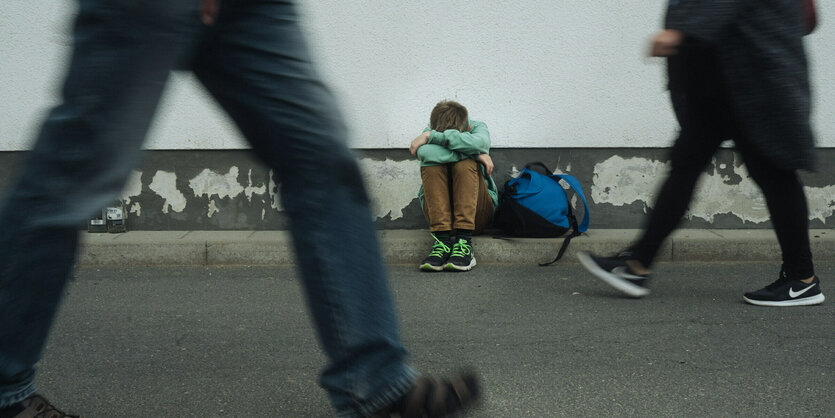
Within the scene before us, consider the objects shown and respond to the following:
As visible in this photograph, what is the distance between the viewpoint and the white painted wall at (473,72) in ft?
17.4

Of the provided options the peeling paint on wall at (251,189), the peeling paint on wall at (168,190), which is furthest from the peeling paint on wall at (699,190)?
the peeling paint on wall at (168,190)

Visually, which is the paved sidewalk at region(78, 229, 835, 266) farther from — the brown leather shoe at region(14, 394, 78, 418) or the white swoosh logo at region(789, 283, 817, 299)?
the brown leather shoe at region(14, 394, 78, 418)

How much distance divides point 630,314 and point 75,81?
8.43 feet

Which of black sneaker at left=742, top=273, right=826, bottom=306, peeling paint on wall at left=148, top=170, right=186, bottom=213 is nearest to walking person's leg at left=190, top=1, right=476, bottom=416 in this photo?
black sneaker at left=742, top=273, right=826, bottom=306

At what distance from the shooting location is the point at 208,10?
1.47 m

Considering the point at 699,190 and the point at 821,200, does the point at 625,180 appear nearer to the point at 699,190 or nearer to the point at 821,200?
the point at 699,190

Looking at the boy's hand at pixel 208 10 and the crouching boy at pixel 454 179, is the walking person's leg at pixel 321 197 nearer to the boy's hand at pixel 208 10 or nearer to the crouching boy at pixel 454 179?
the boy's hand at pixel 208 10

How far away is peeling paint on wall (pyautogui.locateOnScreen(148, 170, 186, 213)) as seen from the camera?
17.7 feet

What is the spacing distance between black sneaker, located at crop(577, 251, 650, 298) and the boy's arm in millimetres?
1436

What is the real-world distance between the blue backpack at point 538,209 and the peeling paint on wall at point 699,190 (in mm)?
550

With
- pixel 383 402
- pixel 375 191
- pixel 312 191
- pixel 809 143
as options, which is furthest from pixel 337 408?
pixel 375 191

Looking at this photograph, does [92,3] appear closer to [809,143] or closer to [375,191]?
[809,143]

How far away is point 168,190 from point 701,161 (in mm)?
3642

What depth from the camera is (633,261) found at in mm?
3379
